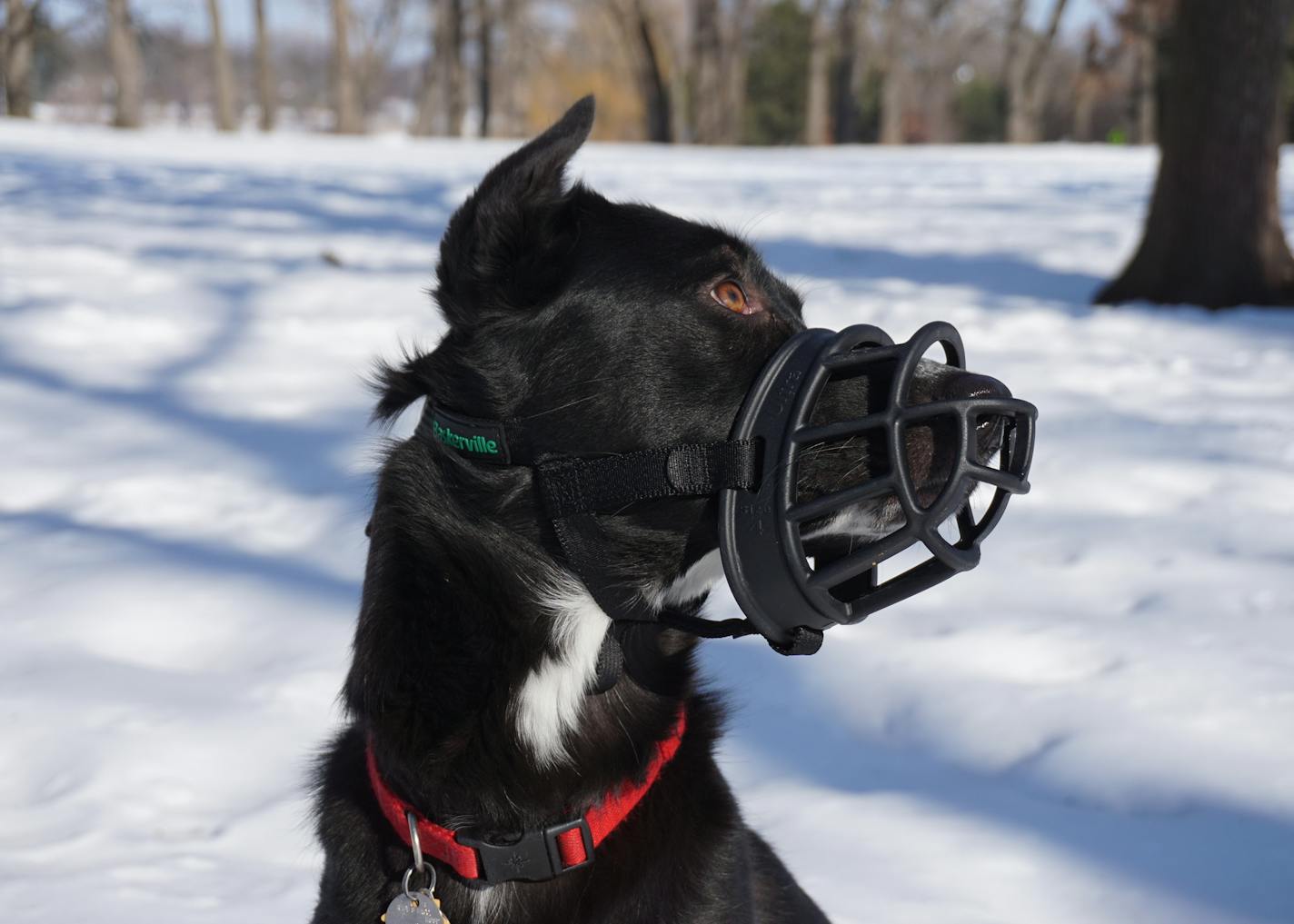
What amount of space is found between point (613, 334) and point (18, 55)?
3522 cm

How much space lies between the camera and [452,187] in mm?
13648

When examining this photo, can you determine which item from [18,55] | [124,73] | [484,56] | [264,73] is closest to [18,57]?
[18,55]

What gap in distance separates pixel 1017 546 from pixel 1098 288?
5017 mm

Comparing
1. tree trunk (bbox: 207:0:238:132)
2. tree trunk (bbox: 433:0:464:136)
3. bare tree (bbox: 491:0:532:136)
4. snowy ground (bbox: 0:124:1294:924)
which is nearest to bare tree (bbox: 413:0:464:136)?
tree trunk (bbox: 433:0:464:136)

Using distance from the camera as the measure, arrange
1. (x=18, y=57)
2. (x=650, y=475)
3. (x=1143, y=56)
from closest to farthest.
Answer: (x=650, y=475) < (x=18, y=57) < (x=1143, y=56)

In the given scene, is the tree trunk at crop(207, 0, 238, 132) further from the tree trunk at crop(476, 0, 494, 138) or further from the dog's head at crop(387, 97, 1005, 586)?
the dog's head at crop(387, 97, 1005, 586)

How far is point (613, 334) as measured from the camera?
1.97 metres

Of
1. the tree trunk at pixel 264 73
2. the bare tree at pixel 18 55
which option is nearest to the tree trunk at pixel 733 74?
the tree trunk at pixel 264 73

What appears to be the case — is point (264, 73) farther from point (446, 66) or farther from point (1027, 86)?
point (1027, 86)

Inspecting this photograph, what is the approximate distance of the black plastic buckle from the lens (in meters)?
1.95

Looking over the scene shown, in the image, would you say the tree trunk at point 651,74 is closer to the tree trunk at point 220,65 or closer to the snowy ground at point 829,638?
the tree trunk at point 220,65

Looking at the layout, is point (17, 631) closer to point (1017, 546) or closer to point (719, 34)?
point (1017, 546)

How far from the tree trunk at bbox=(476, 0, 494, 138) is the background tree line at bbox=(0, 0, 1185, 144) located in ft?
0.26

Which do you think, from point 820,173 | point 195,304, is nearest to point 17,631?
point 195,304
